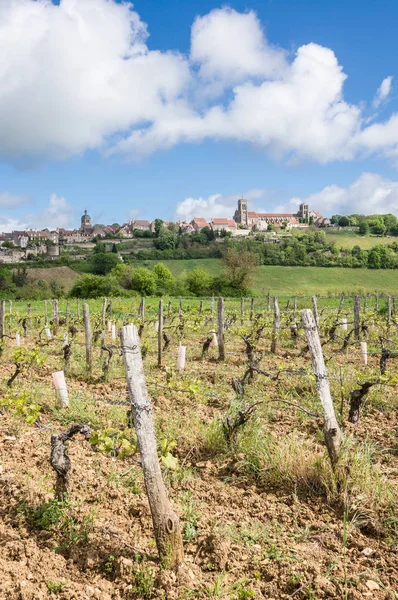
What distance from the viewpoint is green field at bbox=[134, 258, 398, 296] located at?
57688 millimetres

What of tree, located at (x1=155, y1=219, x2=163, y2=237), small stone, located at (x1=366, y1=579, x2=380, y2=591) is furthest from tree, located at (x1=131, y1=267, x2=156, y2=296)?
tree, located at (x1=155, y1=219, x2=163, y2=237)

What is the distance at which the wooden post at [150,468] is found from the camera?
3045 millimetres

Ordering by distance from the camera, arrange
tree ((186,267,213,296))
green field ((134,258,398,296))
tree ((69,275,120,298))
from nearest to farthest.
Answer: tree ((69,275,120,298))
tree ((186,267,213,296))
green field ((134,258,398,296))

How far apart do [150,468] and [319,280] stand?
6215 centimetres

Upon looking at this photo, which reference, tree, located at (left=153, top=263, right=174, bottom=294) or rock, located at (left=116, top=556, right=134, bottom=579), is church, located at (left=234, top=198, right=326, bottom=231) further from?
rock, located at (left=116, top=556, right=134, bottom=579)

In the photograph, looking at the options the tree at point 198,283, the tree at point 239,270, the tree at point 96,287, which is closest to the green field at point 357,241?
the tree at point 239,270

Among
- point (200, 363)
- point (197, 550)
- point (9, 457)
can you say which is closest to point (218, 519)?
point (197, 550)

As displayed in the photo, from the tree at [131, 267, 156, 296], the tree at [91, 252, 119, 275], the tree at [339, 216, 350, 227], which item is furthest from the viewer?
the tree at [339, 216, 350, 227]

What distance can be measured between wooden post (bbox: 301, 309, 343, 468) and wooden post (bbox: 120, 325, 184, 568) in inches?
68.8

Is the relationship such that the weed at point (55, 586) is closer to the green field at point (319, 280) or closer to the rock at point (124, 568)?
the rock at point (124, 568)

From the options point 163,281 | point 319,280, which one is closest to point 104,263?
point 163,281

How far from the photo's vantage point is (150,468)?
3.10 metres

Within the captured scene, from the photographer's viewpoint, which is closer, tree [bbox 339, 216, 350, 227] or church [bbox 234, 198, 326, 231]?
tree [bbox 339, 216, 350, 227]

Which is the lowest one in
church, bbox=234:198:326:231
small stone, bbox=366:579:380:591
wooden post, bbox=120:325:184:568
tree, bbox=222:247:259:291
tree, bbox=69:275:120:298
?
small stone, bbox=366:579:380:591
